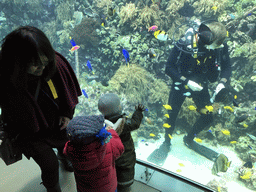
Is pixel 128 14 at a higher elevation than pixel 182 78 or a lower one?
higher

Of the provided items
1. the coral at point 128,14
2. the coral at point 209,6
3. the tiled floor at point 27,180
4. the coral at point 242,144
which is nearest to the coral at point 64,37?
the coral at point 128,14

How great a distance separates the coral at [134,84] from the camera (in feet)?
20.5

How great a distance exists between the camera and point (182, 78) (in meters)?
3.22

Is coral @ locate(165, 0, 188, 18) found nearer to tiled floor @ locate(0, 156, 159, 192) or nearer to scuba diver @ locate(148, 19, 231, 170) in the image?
scuba diver @ locate(148, 19, 231, 170)

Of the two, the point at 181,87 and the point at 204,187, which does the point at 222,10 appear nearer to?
the point at 181,87

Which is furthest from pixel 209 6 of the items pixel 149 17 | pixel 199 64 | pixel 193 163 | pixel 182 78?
pixel 193 163

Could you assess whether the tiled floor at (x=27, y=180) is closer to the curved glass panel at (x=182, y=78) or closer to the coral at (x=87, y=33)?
the curved glass panel at (x=182, y=78)

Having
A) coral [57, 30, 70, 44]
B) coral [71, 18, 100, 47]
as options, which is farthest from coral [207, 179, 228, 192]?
coral [57, 30, 70, 44]

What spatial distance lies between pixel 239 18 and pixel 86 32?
269 inches

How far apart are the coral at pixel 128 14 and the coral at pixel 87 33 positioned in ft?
5.03

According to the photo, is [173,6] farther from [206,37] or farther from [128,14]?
[206,37]

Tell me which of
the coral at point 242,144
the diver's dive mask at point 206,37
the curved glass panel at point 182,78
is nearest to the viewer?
the diver's dive mask at point 206,37

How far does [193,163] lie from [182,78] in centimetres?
310

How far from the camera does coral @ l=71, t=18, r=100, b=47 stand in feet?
25.7
